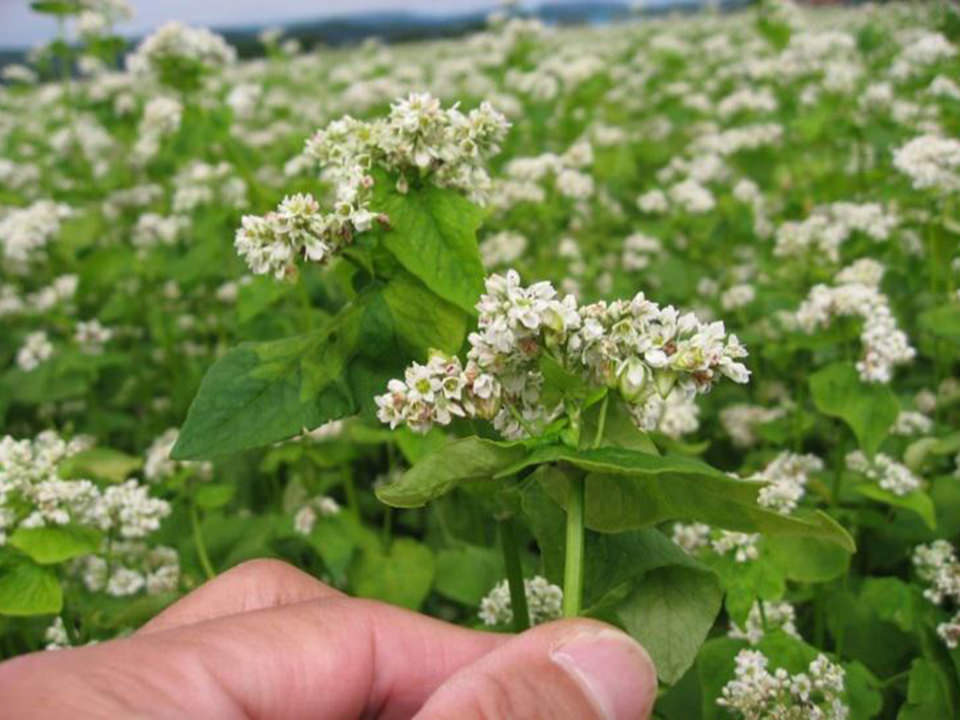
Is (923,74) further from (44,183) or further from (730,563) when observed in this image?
(44,183)

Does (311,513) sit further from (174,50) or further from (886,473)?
(174,50)

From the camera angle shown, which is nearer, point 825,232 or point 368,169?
point 368,169

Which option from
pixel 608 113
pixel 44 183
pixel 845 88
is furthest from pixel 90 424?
pixel 608 113

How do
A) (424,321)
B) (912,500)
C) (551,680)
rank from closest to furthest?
(551,680) → (424,321) → (912,500)

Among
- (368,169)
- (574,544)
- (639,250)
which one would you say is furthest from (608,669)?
(639,250)

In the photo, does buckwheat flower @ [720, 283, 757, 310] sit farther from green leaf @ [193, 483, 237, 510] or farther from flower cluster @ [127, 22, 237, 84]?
flower cluster @ [127, 22, 237, 84]

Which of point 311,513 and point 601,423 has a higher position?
point 601,423

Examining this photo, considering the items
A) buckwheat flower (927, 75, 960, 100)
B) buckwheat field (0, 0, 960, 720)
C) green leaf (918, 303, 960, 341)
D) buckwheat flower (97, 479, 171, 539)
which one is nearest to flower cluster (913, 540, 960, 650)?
buckwheat field (0, 0, 960, 720)

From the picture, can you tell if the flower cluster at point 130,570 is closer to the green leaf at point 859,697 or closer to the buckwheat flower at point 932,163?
the green leaf at point 859,697
